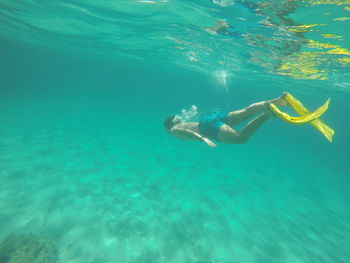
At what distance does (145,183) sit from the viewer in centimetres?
1182

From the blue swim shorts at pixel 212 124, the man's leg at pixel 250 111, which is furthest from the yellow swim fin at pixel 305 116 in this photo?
the blue swim shorts at pixel 212 124

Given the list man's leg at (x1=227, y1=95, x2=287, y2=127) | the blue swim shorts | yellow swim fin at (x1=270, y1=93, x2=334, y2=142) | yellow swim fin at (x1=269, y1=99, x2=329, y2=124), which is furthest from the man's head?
yellow swim fin at (x1=269, y1=99, x2=329, y2=124)

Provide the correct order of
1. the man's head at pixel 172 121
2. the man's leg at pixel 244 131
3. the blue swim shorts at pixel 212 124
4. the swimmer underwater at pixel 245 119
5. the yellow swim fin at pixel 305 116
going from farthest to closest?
the man's head at pixel 172 121, the blue swim shorts at pixel 212 124, the man's leg at pixel 244 131, the swimmer underwater at pixel 245 119, the yellow swim fin at pixel 305 116

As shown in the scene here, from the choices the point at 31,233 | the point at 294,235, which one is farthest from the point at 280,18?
the point at 31,233

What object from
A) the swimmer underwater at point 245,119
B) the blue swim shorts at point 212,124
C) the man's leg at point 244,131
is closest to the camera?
the swimmer underwater at point 245,119

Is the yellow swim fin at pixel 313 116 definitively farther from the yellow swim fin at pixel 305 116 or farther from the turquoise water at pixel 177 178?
the turquoise water at pixel 177 178

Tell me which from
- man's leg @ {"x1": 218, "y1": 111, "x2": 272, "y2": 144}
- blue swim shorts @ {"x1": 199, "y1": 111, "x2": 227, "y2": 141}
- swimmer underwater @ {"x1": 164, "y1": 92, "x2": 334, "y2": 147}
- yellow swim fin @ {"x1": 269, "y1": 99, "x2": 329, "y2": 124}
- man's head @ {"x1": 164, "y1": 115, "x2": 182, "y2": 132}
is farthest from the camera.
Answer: man's head @ {"x1": 164, "y1": 115, "x2": 182, "y2": 132}

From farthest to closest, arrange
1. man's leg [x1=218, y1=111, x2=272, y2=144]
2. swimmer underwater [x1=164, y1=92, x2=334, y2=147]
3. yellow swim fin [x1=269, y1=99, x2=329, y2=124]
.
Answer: man's leg [x1=218, y1=111, x2=272, y2=144], swimmer underwater [x1=164, y1=92, x2=334, y2=147], yellow swim fin [x1=269, y1=99, x2=329, y2=124]

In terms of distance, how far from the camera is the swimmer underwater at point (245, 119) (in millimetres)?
5496

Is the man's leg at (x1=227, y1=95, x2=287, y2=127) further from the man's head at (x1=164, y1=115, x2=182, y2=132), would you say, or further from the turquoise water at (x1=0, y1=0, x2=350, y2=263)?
the turquoise water at (x1=0, y1=0, x2=350, y2=263)

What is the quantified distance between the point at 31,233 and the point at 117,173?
5.91 metres

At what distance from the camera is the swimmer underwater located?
18.0ft

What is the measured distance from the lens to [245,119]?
285 inches

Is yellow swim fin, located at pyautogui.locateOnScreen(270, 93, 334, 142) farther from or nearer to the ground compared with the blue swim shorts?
farther from the ground
